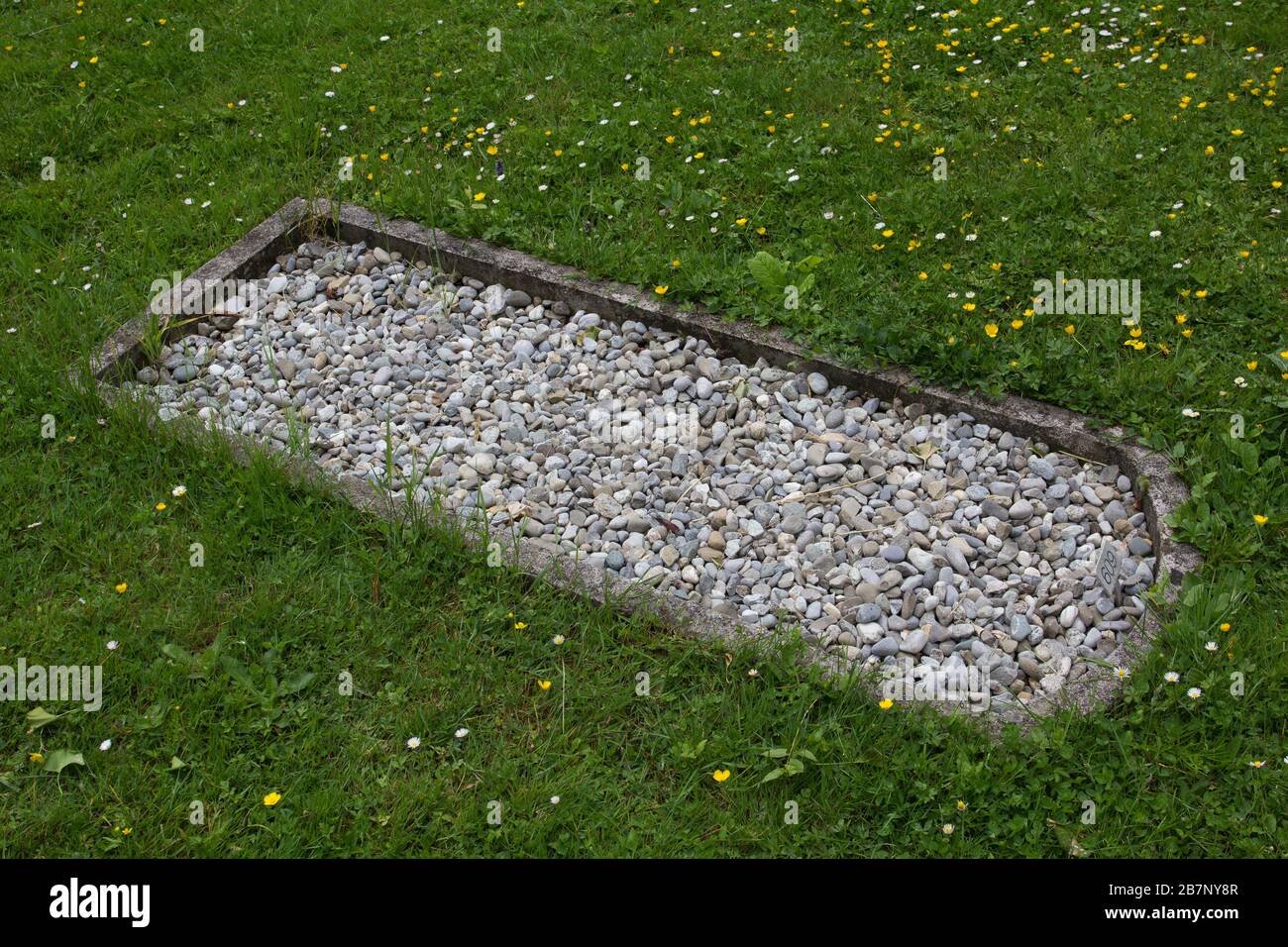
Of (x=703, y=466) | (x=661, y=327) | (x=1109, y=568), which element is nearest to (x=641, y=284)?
(x=661, y=327)

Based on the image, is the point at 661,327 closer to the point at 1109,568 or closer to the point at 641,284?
the point at 641,284

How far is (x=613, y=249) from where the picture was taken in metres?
5.13

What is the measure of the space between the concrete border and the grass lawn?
84mm

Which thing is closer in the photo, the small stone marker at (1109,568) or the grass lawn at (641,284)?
the grass lawn at (641,284)

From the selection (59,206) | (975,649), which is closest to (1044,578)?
(975,649)

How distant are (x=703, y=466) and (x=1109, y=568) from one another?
4.72ft

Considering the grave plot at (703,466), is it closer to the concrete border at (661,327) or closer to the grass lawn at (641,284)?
the concrete border at (661,327)

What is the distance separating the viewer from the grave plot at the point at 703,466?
368 centimetres

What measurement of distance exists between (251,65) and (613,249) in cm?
317

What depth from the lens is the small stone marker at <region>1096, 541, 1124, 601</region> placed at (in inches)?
144

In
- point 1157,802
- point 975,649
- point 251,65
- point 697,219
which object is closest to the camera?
point 1157,802

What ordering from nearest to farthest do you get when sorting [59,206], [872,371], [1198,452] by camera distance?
1. [1198,452]
2. [872,371]
3. [59,206]

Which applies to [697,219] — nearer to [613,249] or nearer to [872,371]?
[613,249]

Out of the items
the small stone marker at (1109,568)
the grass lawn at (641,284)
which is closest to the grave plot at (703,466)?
the small stone marker at (1109,568)
